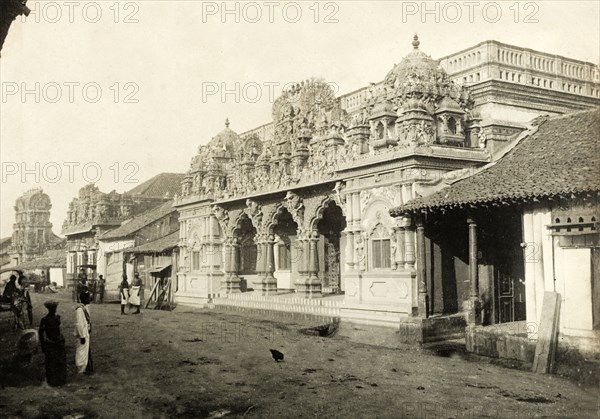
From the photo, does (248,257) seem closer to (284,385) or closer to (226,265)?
(226,265)

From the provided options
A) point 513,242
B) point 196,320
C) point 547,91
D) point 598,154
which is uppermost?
point 547,91

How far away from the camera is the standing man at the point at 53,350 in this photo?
1005 centimetres

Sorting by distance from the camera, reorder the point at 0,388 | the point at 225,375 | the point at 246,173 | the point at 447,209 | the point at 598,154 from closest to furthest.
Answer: the point at 0,388 → the point at 225,375 → the point at 598,154 → the point at 447,209 → the point at 246,173

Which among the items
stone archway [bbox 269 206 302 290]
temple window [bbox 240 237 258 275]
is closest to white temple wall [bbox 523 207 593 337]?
stone archway [bbox 269 206 302 290]

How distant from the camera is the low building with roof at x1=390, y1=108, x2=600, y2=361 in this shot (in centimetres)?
1134

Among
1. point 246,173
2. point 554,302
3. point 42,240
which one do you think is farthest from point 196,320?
point 42,240

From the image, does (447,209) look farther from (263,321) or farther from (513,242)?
(263,321)

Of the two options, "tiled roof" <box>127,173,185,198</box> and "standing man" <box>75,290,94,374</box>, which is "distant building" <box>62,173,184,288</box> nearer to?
"tiled roof" <box>127,173,185,198</box>

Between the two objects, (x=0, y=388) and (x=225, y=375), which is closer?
(x=0, y=388)

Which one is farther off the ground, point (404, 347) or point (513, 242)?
point (513, 242)

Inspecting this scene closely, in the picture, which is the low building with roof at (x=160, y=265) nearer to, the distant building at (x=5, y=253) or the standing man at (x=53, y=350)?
the standing man at (x=53, y=350)

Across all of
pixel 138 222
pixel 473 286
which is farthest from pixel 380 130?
pixel 138 222

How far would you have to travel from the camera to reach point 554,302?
11.6 metres

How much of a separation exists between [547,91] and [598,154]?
9164 millimetres
